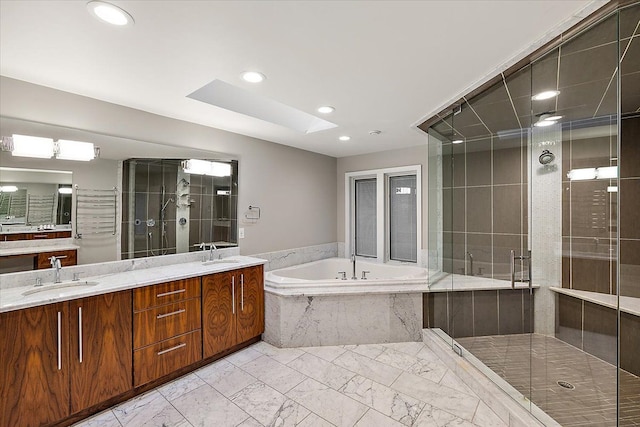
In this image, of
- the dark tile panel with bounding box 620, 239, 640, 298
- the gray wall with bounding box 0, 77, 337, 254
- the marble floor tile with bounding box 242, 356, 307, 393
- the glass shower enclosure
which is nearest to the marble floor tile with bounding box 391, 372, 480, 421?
the glass shower enclosure

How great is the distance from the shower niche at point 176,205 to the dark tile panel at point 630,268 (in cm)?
368

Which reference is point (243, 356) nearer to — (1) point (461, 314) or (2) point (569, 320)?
(1) point (461, 314)

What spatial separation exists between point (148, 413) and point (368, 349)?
190cm

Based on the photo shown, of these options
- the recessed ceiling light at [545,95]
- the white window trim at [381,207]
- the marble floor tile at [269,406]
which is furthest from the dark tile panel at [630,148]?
the marble floor tile at [269,406]

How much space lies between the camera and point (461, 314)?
2.93 metres

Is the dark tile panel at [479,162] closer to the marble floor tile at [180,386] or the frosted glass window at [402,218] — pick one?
the frosted glass window at [402,218]

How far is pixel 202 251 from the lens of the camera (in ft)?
10.3

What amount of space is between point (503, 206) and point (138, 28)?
3.32 meters

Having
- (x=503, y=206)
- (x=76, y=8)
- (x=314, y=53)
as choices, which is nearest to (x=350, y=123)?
(x=314, y=53)

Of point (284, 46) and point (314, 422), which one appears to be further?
point (314, 422)

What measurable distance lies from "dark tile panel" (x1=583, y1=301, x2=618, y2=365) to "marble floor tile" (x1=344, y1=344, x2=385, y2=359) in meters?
1.62

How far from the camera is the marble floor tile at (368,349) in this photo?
9.25 feet

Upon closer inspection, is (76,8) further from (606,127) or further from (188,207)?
(606,127)

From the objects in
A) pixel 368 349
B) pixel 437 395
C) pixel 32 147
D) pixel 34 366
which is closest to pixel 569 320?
pixel 437 395
